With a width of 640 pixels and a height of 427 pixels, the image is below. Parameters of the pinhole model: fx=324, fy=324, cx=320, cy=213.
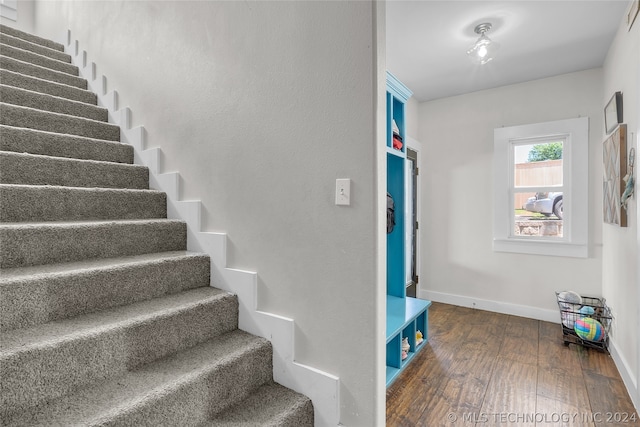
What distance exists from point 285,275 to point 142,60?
78.6 inches

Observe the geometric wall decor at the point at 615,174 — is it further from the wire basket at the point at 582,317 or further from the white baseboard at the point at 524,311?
the white baseboard at the point at 524,311

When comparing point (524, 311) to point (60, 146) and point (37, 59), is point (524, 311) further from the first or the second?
point (37, 59)

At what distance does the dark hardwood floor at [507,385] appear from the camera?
192cm

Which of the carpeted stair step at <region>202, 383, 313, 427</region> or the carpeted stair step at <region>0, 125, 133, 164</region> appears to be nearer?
the carpeted stair step at <region>202, 383, 313, 427</region>

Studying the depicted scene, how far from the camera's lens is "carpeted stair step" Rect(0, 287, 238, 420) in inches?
40.4

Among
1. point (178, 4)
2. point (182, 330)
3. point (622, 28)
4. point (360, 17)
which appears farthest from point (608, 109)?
point (182, 330)

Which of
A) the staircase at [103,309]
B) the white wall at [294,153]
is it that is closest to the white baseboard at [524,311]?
the white wall at [294,153]

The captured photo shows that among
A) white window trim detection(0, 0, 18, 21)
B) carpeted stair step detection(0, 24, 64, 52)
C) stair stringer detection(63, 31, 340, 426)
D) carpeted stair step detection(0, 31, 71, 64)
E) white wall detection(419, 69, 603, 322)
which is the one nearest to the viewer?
stair stringer detection(63, 31, 340, 426)

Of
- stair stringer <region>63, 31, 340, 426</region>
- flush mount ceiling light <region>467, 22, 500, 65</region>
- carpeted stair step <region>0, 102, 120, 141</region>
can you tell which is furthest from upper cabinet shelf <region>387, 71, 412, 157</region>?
carpeted stair step <region>0, 102, 120, 141</region>

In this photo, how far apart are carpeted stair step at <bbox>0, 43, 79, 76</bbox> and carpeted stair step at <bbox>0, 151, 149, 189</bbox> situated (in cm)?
165

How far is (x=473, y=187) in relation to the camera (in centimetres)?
396

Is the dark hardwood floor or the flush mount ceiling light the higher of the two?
the flush mount ceiling light

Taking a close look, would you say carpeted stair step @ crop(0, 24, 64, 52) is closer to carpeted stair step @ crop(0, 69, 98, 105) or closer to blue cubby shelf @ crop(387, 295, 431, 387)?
carpeted stair step @ crop(0, 69, 98, 105)

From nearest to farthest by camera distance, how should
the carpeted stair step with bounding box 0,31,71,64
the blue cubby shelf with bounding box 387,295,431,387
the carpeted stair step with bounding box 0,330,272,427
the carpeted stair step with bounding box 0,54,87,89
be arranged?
the carpeted stair step with bounding box 0,330,272,427 → the blue cubby shelf with bounding box 387,295,431,387 → the carpeted stair step with bounding box 0,54,87,89 → the carpeted stair step with bounding box 0,31,71,64
